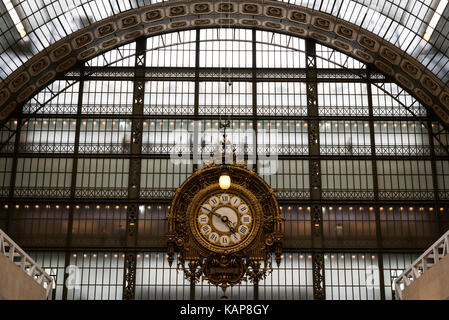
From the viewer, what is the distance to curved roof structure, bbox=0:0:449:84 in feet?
135

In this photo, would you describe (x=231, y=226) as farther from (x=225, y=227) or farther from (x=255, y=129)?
(x=255, y=129)

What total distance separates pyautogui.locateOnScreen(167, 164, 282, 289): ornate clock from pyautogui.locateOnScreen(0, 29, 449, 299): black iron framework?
1.99 metres

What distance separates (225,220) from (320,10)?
14243 mm

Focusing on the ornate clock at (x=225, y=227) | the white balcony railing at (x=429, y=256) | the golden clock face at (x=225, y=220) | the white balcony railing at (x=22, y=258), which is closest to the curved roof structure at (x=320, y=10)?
the ornate clock at (x=225, y=227)

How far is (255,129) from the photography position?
144 feet

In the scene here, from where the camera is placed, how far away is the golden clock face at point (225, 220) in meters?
39.8

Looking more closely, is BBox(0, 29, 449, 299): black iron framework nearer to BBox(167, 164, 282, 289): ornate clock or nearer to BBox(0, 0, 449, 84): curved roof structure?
BBox(167, 164, 282, 289): ornate clock

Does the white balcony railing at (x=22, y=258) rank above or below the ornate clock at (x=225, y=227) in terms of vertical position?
below

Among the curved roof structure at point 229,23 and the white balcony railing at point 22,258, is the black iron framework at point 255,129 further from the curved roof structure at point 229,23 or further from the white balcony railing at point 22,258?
the white balcony railing at point 22,258

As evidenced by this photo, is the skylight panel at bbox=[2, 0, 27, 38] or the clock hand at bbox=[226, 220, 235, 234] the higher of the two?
the skylight panel at bbox=[2, 0, 27, 38]

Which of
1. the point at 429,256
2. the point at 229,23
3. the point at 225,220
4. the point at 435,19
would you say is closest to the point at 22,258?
the point at 429,256

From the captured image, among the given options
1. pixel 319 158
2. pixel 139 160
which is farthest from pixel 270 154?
pixel 139 160

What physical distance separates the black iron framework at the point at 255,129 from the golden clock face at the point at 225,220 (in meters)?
2.85

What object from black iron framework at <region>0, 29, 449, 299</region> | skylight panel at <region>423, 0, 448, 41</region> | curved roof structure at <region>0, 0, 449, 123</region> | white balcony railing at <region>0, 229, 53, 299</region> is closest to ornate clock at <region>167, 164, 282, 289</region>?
black iron framework at <region>0, 29, 449, 299</region>
